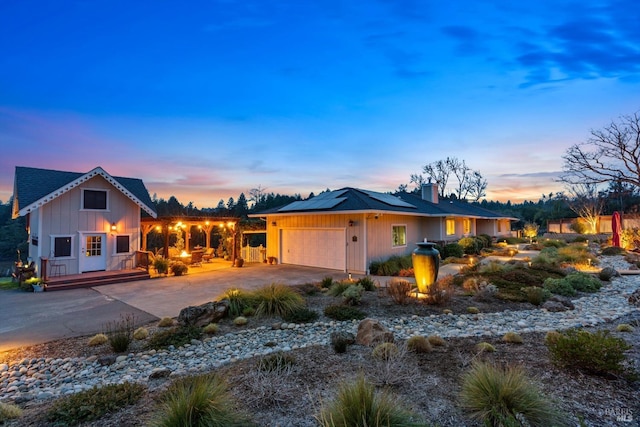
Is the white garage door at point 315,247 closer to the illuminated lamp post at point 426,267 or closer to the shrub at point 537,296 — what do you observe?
the illuminated lamp post at point 426,267

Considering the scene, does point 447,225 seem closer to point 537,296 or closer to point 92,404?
point 537,296

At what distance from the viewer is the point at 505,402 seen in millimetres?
2494

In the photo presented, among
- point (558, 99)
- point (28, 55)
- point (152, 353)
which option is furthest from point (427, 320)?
point (28, 55)

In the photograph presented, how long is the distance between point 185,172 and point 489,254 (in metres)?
19.6

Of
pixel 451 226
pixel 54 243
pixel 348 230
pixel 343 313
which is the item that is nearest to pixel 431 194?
pixel 451 226

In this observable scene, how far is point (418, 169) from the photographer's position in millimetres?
40500

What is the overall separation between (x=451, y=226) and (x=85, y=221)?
19.4 metres

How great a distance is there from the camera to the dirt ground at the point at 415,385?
2.63m

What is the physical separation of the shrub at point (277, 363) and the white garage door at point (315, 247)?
31.7ft

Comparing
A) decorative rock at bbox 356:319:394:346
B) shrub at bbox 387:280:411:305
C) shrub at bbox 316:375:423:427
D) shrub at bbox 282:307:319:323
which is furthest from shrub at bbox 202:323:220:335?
shrub at bbox 387:280:411:305

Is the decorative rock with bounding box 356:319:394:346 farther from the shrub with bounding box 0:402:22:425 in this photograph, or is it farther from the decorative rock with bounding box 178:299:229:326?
the shrub with bounding box 0:402:22:425

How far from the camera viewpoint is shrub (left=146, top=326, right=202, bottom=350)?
5.01 metres

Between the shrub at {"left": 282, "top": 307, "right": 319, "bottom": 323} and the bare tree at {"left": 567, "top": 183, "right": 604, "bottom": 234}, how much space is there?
1293 inches

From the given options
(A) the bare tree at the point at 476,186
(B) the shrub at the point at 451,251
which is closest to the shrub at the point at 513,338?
(B) the shrub at the point at 451,251
